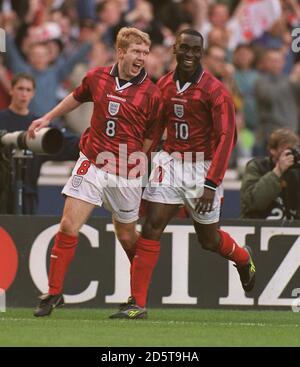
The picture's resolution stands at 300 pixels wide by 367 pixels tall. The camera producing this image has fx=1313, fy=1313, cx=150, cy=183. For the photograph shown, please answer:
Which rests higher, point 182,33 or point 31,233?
point 182,33

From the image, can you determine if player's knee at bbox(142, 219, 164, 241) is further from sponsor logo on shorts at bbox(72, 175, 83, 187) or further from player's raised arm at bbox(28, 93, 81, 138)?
player's raised arm at bbox(28, 93, 81, 138)

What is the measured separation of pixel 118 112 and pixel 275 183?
210 centimetres

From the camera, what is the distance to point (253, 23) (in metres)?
17.6

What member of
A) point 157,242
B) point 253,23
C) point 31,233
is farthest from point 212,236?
point 253,23

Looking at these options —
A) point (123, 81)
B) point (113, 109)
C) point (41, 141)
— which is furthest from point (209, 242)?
point (41, 141)

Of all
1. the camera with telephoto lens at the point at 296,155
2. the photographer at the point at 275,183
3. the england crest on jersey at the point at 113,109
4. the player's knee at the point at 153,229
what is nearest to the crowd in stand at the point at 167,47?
the photographer at the point at 275,183

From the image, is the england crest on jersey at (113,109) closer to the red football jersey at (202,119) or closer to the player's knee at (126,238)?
the red football jersey at (202,119)

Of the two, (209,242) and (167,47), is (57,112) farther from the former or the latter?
(167,47)

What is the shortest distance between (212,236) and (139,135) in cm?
96

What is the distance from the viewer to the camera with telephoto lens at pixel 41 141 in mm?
10578

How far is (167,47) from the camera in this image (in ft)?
53.4

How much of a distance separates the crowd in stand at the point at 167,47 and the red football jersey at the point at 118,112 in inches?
185

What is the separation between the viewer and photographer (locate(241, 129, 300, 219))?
444 inches

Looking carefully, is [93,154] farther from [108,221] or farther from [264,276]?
[264,276]
